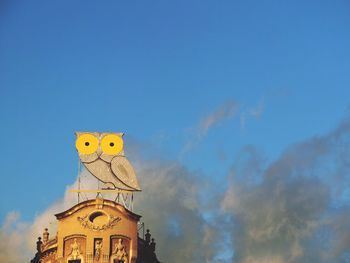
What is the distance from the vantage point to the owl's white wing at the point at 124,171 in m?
78.6

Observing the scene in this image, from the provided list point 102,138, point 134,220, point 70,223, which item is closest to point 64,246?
point 70,223

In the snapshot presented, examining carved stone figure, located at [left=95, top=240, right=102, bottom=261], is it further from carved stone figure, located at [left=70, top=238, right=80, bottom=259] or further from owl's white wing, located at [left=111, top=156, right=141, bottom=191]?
owl's white wing, located at [left=111, top=156, right=141, bottom=191]

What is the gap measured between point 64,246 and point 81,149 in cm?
1062

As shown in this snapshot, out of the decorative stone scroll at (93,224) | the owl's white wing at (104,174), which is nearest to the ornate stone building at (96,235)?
the decorative stone scroll at (93,224)

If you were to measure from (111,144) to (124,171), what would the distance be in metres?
3.26

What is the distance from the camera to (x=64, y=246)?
74.4m

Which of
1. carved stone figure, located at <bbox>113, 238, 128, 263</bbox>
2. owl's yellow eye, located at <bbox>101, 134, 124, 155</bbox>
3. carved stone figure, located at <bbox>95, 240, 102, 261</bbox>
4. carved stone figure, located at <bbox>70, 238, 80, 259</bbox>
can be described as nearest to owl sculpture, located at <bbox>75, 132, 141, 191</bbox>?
owl's yellow eye, located at <bbox>101, 134, 124, 155</bbox>

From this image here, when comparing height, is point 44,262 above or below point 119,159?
below

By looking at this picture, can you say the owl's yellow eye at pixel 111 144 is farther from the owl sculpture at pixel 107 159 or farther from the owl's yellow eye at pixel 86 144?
the owl's yellow eye at pixel 86 144

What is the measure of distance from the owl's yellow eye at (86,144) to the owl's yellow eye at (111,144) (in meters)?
0.90

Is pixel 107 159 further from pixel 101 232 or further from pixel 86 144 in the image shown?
pixel 101 232

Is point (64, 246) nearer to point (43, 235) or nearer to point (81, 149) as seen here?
point (43, 235)

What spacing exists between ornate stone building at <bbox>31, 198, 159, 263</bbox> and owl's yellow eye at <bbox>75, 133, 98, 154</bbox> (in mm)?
6619

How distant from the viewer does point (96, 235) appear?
74.1 m
